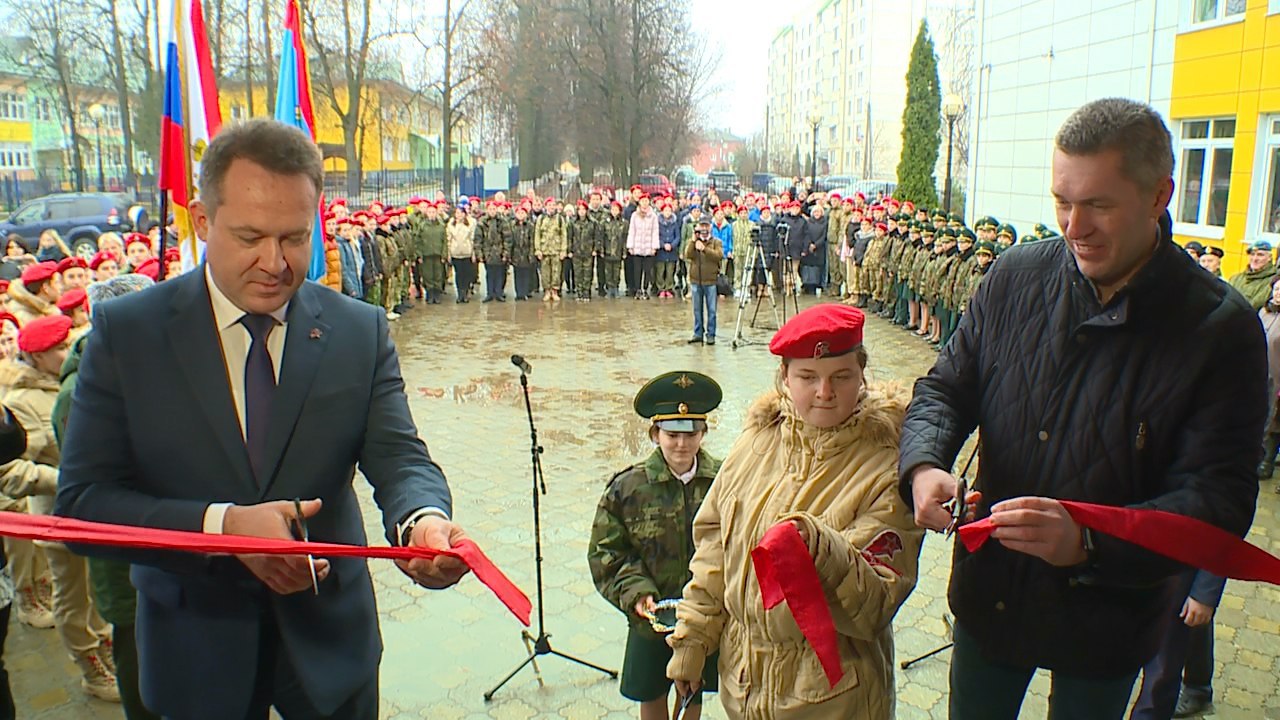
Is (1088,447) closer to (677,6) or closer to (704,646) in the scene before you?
(704,646)

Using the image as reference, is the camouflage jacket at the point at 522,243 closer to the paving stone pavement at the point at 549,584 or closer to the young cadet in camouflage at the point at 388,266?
the young cadet in camouflage at the point at 388,266

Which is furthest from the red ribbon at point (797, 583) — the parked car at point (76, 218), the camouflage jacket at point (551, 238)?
the parked car at point (76, 218)

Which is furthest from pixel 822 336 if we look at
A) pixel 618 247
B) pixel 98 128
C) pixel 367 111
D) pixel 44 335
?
pixel 367 111

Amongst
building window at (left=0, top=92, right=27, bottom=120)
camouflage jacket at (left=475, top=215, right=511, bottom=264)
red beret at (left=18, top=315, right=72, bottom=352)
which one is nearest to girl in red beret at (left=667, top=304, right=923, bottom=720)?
red beret at (left=18, top=315, right=72, bottom=352)

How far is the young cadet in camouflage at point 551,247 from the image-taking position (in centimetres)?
1925

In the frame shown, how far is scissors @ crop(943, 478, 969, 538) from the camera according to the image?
7.23 ft

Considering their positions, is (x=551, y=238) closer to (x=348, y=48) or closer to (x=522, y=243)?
(x=522, y=243)

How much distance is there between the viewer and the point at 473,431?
9.69 meters

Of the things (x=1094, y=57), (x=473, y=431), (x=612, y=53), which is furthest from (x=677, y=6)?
(x=473, y=431)

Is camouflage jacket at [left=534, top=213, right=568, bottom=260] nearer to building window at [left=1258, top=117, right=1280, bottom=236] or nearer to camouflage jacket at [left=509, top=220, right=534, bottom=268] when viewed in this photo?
camouflage jacket at [left=509, top=220, right=534, bottom=268]

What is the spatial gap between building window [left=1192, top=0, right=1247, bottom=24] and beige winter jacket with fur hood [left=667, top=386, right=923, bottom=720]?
52.3ft

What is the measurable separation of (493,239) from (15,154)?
29.2m

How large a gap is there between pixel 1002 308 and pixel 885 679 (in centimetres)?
113

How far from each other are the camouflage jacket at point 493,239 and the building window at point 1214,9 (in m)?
12.9
